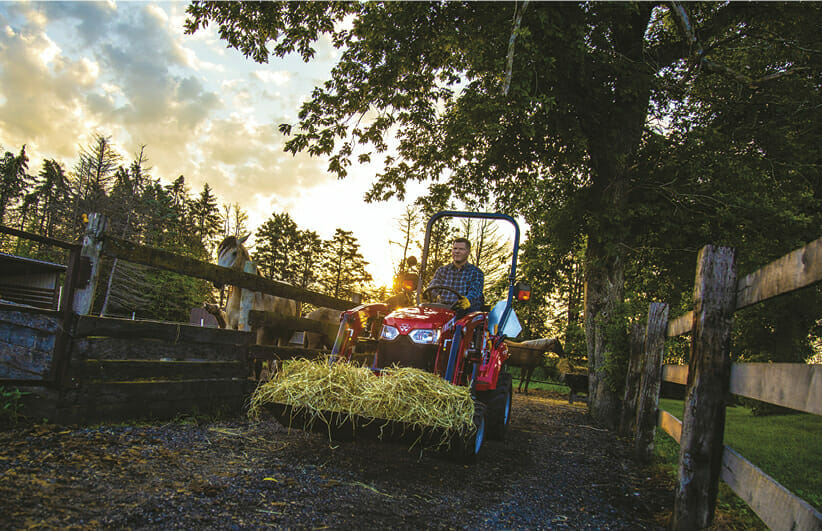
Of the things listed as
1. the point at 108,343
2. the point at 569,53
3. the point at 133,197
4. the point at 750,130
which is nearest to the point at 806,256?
the point at 108,343

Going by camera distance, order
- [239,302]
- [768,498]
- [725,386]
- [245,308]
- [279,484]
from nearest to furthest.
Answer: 1. [768,498]
2. [725,386]
3. [279,484]
4. [245,308]
5. [239,302]

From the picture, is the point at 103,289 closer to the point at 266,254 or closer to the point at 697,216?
the point at 266,254

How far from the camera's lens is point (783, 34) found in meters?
9.39

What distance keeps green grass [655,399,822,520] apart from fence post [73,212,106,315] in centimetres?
542

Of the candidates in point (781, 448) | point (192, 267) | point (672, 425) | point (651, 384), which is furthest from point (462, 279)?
point (781, 448)

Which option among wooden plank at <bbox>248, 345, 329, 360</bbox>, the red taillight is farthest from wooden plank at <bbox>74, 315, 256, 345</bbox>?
the red taillight

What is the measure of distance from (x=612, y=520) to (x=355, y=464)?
193cm

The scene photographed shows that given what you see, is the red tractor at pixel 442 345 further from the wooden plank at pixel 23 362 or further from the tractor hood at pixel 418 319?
the wooden plank at pixel 23 362

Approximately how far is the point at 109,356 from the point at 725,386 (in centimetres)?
466

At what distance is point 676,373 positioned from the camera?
4215 millimetres

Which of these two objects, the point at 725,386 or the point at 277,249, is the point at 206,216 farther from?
the point at 725,386

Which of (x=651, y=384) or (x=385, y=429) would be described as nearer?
(x=385, y=429)

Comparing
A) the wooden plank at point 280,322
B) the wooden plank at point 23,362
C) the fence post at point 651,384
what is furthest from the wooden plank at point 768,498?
the wooden plank at point 280,322

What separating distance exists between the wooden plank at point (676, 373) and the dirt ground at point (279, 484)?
3.08ft
